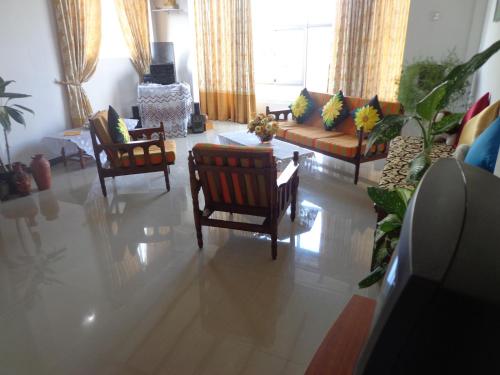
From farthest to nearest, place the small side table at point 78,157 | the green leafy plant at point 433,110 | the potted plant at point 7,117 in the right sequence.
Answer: the small side table at point 78,157
the potted plant at point 7,117
the green leafy plant at point 433,110

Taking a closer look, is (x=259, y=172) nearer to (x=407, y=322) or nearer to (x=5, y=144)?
(x=407, y=322)

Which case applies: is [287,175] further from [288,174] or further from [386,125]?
[386,125]

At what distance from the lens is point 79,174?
453 cm

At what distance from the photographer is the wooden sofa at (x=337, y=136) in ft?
12.7

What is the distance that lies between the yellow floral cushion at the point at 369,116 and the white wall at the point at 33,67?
398cm

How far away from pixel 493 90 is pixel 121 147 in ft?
11.5

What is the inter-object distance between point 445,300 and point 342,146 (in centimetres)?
356

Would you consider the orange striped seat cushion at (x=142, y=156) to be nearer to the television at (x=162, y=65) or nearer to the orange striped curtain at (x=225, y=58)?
the television at (x=162, y=65)

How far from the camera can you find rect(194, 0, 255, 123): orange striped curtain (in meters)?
6.62

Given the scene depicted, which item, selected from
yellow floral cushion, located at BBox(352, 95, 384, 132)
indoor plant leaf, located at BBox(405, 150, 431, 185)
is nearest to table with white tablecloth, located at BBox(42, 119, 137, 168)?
yellow floral cushion, located at BBox(352, 95, 384, 132)

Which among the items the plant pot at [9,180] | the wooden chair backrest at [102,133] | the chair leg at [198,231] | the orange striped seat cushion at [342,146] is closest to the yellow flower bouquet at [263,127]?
the orange striped seat cushion at [342,146]

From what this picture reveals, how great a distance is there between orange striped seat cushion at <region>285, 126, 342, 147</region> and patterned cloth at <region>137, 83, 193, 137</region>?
2262 mm

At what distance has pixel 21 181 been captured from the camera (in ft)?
12.6

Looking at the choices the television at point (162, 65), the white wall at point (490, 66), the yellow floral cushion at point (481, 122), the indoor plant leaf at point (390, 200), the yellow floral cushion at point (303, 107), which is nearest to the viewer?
the indoor plant leaf at point (390, 200)
